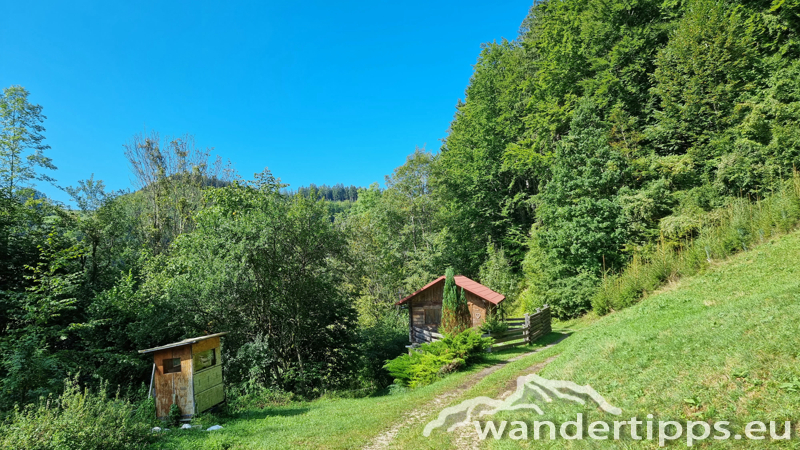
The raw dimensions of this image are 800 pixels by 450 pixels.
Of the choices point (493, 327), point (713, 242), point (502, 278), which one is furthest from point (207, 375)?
point (502, 278)

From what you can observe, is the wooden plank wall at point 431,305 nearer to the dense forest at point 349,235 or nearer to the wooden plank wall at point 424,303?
the wooden plank wall at point 424,303

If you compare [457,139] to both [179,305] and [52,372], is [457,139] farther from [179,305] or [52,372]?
[52,372]

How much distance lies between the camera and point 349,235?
20250 millimetres

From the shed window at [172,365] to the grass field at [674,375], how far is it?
86.6 inches

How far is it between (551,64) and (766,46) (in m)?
11.3

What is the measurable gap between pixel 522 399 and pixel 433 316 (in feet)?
46.6

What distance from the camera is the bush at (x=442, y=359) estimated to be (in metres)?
13.8

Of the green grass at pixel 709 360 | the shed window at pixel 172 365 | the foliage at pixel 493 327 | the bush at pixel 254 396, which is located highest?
the green grass at pixel 709 360

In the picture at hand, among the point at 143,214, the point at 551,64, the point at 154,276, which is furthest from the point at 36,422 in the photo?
the point at 551,64

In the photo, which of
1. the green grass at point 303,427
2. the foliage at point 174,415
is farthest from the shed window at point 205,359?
the green grass at point 303,427

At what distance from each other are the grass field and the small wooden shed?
1201 millimetres

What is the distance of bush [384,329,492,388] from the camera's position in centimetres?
Answer: 1382

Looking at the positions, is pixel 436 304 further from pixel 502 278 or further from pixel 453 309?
pixel 502 278

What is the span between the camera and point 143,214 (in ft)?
87.1
